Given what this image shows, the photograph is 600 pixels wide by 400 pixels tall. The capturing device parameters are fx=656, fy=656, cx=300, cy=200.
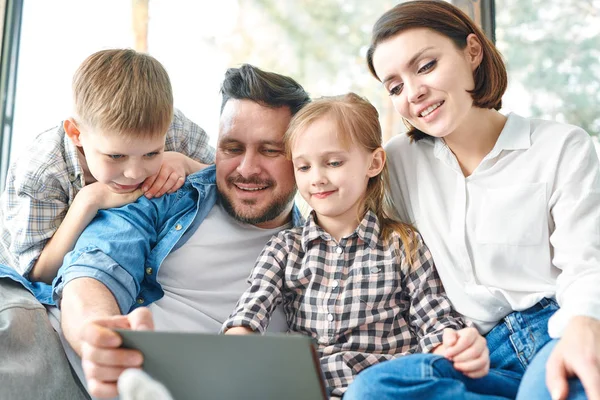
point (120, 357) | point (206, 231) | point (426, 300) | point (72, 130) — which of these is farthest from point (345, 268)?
point (72, 130)

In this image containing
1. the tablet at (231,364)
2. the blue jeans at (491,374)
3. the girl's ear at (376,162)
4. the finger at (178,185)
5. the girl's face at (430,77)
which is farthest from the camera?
the finger at (178,185)

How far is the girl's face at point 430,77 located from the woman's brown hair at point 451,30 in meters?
0.02

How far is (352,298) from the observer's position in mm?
1553

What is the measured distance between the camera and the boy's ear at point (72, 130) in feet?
5.60

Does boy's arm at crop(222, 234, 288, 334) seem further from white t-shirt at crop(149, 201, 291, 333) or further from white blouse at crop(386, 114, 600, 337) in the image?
white blouse at crop(386, 114, 600, 337)

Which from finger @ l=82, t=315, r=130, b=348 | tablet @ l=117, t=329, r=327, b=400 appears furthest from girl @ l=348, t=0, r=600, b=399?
finger @ l=82, t=315, r=130, b=348

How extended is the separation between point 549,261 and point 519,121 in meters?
0.36

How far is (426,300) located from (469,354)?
260mm

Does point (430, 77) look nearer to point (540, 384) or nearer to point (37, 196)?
point (540, 384)

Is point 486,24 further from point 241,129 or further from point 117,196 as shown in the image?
point 117,196

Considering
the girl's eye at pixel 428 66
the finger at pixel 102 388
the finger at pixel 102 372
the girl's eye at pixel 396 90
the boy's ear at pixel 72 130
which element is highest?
the girl's eye at pixel 428 66

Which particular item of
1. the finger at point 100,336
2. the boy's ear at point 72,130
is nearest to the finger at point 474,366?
the finger at point 100,336

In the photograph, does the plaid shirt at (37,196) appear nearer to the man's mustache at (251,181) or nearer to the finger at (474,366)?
the man's mustache at (251,181)

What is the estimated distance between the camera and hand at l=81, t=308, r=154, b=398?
111cm
